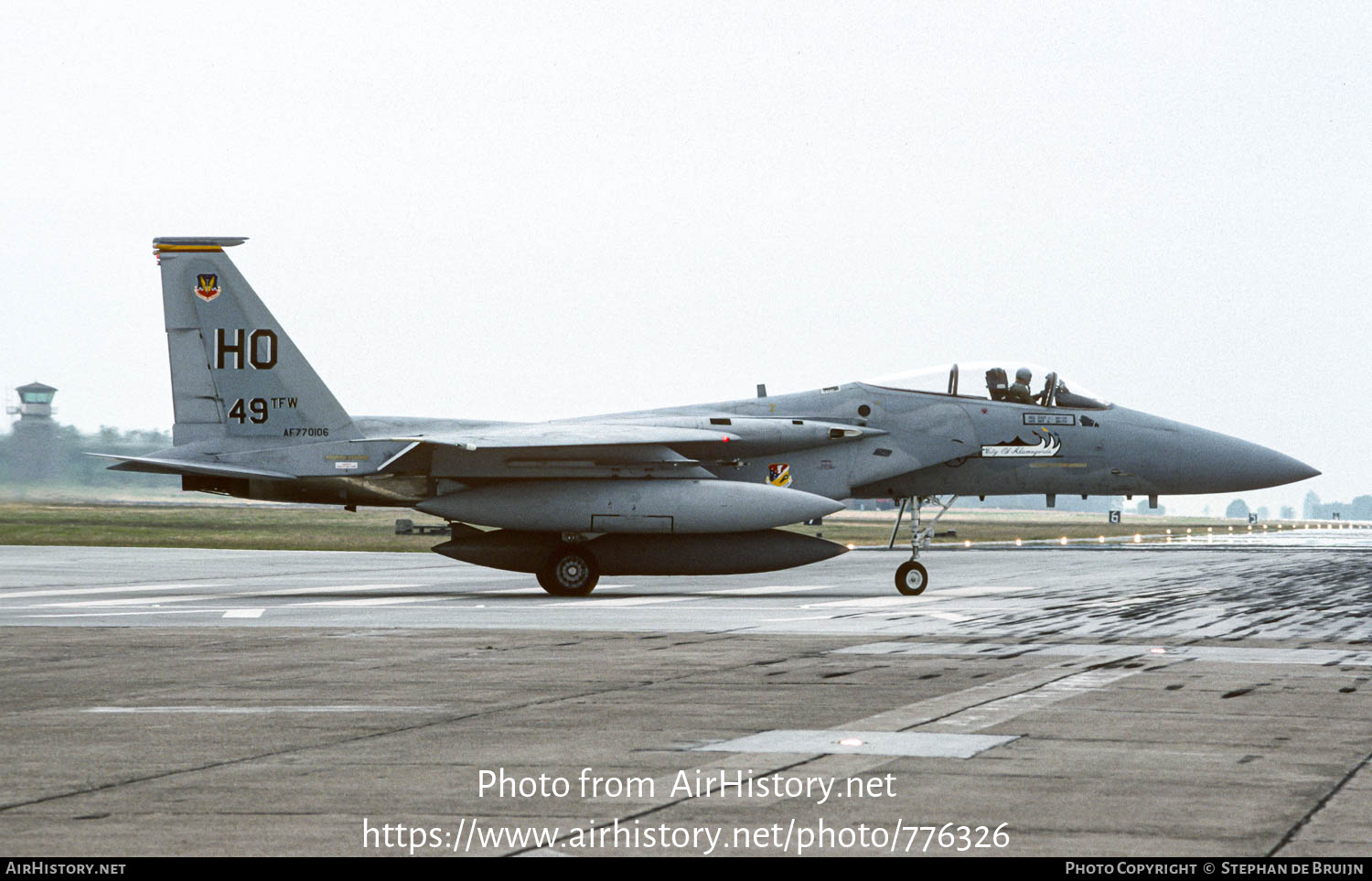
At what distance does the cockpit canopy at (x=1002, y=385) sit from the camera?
23625 mm

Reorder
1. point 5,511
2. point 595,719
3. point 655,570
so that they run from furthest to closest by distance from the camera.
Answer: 1. point 5,511
2. point 655,570
3. point 595,719

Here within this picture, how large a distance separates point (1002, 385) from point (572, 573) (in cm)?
756

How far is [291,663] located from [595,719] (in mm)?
4494

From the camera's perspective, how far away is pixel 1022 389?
23656mm

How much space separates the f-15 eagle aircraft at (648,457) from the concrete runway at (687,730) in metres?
3.15

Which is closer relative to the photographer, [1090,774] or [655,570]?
[1090,774]

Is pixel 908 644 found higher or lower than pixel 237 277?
lower

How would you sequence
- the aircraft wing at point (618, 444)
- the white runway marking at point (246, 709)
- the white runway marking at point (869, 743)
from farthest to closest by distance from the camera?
the aircraft wing at point (618, 444) < the white runway marking at point (246, 709) < the white runway marking at point (869, 743)

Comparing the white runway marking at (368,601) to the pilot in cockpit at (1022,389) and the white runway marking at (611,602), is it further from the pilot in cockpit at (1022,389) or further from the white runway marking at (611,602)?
the pilot in cockpit at (1022,389)

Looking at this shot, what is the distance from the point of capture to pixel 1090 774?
7.04 m

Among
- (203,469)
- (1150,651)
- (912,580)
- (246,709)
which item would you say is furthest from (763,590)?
(246,709)

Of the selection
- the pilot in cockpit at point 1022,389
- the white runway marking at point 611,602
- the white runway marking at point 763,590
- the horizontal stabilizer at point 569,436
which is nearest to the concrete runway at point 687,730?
the white runway marking at point 611,602

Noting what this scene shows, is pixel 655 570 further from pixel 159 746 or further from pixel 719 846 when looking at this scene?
pixel 719 846
